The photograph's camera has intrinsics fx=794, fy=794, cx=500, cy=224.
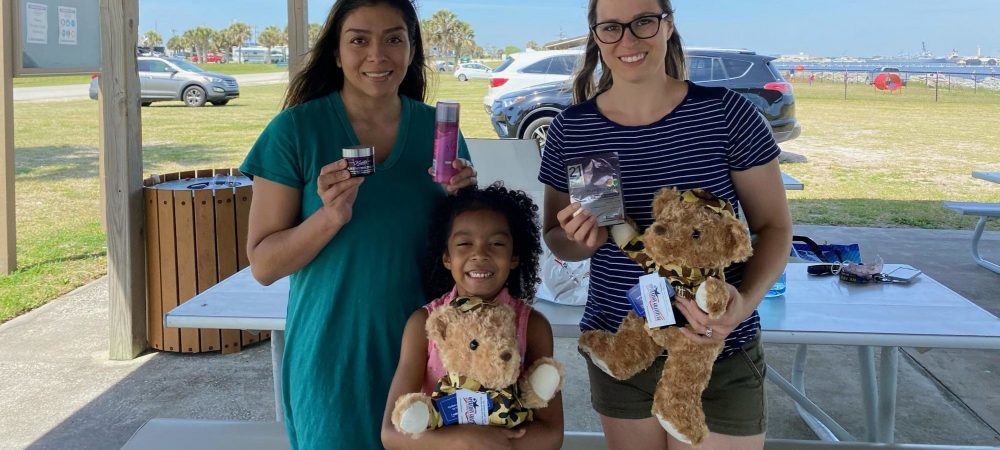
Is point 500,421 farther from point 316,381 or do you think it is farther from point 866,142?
point 866,142

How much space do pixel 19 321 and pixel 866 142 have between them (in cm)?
1525

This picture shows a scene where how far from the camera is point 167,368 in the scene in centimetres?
437

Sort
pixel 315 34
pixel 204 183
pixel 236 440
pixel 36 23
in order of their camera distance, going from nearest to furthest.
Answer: pixel 315 34
pixel 236 440
pixel 204 183
pixel 36 23

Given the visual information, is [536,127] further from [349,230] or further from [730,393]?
[349,230]

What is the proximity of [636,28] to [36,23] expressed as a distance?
17.6 ft

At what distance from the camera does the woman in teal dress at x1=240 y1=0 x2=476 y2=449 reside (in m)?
1.59

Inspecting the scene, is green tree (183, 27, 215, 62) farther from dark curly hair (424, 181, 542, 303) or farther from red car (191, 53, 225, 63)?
dark curly hair (424, 181, 542, 303)

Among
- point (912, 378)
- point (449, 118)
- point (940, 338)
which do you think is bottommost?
point (912, 378)

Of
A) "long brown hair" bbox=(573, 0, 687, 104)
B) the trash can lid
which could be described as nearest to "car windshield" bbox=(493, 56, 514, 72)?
the trash can lid

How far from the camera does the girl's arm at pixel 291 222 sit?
149 centimetres

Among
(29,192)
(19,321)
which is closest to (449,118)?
(19,321)

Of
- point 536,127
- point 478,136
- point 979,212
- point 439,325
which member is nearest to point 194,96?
point 478,136

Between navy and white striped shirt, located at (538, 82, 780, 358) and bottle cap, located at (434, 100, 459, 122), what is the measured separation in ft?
1.00

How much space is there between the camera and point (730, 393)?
1727mm
